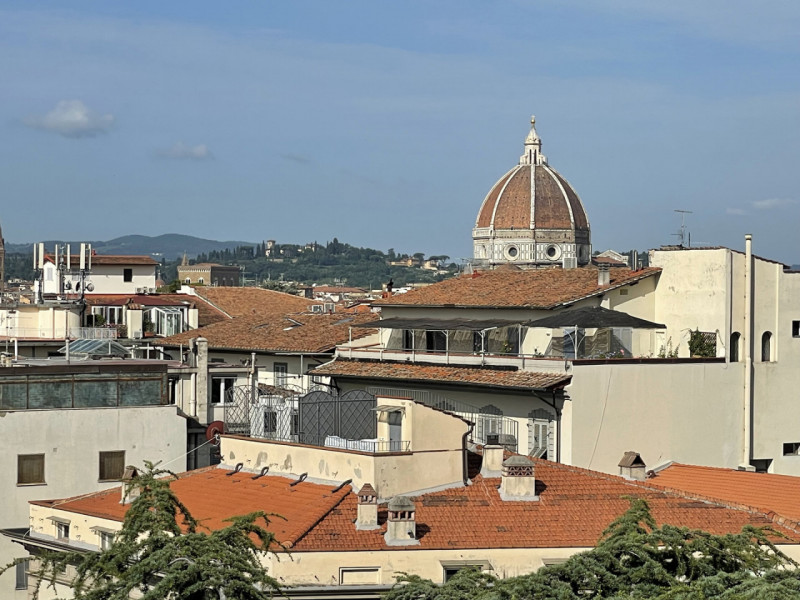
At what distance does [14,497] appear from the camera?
3919 centimetres

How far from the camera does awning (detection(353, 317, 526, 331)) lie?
47094mm

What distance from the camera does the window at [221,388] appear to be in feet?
162

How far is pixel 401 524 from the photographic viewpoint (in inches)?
1087

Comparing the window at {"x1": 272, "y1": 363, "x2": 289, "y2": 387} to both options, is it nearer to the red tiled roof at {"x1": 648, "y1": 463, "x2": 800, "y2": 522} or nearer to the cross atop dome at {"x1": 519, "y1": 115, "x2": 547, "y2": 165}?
the red tiled roof at {"x1": 648, "y1": 463, "x2": 800, "y2": 522}

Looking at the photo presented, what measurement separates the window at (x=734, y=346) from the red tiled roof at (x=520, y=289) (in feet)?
9.44

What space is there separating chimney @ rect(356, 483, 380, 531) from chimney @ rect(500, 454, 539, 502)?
335 centimetres

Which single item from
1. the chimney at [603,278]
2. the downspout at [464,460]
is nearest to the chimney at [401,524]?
the downspout at [464,460]

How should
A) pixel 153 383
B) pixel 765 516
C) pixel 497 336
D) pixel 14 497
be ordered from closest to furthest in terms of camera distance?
pixel 765 516 < pixel 14 497 < pixel 153 383 < pixel 497 336

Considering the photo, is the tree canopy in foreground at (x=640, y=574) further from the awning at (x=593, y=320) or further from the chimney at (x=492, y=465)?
the awning at (x=593, y=320)

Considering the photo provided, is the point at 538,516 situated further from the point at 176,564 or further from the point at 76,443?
the point at 76,443

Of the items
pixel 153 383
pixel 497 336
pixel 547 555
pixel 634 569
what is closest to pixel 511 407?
pixel 497 336

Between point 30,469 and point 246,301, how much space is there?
5221 cm

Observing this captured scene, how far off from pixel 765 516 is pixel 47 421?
1746 centimetres

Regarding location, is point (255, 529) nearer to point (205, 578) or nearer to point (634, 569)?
point (205, 578)
